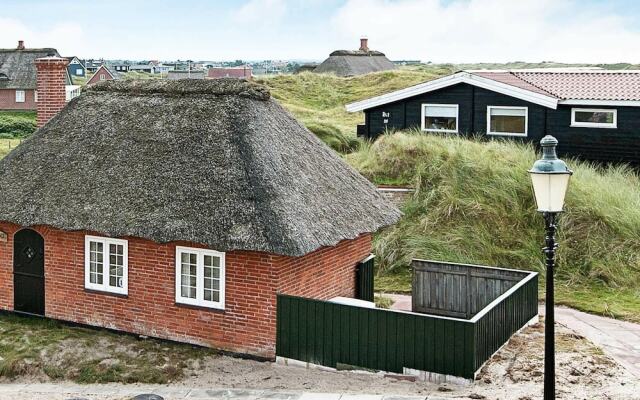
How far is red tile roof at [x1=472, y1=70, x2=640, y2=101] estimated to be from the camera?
28.9m

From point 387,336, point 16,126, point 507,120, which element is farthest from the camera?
point 16,126

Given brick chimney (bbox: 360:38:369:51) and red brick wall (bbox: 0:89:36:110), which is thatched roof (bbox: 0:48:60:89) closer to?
red brick wall (bbox: 0:89:36:110)

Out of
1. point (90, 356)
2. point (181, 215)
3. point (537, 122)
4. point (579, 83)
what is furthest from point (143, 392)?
point (579, 83)

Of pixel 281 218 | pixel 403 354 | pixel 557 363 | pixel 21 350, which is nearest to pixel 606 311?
pixel 557 363

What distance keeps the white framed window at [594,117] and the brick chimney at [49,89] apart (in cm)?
1697

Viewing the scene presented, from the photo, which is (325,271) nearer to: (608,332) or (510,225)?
(608,332)

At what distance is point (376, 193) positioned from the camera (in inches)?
771

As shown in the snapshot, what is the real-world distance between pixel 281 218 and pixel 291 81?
44648 millimetres

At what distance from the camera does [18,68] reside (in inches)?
2943

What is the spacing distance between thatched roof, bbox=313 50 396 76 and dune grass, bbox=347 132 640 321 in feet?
161

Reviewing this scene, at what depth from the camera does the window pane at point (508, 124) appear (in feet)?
98.9

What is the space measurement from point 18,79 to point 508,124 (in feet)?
182

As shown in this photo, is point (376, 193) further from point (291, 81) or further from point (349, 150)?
point (291, 81)

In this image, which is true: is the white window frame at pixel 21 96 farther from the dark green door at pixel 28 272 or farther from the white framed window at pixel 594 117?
the dark green door at pixel 28 272
